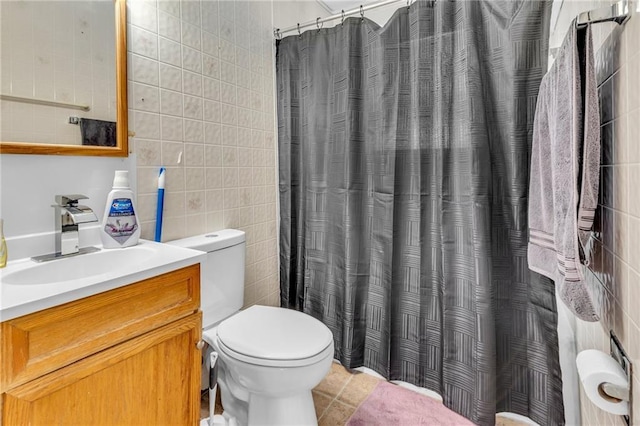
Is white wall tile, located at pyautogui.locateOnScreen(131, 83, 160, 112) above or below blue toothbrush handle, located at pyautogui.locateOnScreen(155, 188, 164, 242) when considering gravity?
above

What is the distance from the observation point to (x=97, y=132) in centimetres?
114

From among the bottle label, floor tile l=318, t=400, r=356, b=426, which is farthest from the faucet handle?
floor tile l=318, t=400, r=356, b=426

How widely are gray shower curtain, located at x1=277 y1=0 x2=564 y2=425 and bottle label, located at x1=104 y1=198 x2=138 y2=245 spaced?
908mm

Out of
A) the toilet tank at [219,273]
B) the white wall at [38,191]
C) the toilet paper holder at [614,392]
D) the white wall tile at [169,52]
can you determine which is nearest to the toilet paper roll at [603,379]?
the toilet paper holder at [614,392]

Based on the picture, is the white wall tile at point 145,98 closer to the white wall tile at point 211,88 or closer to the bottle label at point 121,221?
the white wall tile at point 211,88

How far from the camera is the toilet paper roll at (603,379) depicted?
0.67 m

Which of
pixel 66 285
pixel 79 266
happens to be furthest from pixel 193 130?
pixel 66 285

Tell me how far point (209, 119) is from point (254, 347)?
3.30ft

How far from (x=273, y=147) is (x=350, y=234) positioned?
2.28 feet

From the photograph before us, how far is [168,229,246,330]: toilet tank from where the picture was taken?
1340mm

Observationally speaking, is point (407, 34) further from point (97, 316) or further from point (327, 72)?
point (97, 316)

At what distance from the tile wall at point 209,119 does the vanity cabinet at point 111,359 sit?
0.54 m

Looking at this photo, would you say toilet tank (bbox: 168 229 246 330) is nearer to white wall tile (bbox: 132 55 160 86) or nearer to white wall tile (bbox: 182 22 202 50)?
white wall tile (bbox: 132 55 160 86)

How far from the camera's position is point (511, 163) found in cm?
132
